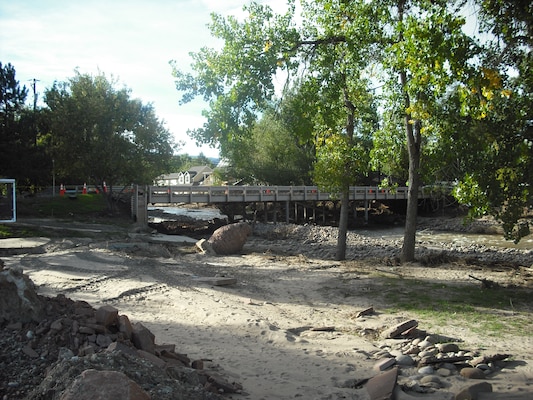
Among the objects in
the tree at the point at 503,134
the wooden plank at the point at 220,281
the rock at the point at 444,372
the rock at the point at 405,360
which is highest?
the tree at the point at 503,134

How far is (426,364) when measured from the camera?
704 centimetres

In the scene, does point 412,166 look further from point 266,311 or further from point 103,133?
point 103,133

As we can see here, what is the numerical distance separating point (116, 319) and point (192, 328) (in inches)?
118

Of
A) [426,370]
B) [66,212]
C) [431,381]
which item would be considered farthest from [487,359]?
[66,212]

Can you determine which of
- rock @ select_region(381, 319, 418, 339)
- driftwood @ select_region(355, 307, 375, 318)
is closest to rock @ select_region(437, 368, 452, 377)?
rock @ select_region(381, 319, 418, 339)

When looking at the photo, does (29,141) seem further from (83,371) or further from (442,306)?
(83,371)

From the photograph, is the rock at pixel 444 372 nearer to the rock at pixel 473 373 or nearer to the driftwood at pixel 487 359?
the rock at pixel 473 373

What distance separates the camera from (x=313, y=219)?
4569 cm

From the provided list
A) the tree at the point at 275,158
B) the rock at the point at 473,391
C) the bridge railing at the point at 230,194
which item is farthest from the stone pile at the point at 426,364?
the tree at the point at 275,158

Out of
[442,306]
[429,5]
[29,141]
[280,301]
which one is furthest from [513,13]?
[29,141]

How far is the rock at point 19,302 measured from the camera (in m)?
6.29

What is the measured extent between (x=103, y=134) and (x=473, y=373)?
31.8 metres

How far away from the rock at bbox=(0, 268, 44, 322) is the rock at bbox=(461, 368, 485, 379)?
5925mm

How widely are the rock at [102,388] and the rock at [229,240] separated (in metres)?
17.4
